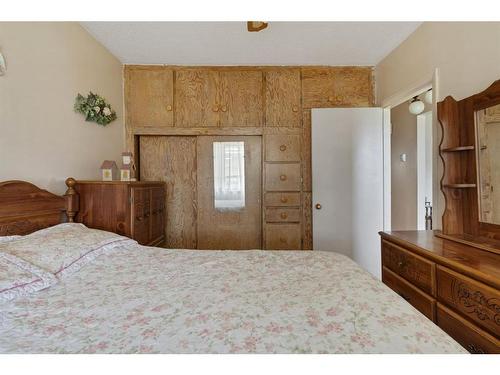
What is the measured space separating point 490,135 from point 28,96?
287cm

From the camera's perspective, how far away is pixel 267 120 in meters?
3.14

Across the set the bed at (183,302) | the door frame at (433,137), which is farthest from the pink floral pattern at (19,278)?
the door frame at (433,137)

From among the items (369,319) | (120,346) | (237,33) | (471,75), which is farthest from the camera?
(237,33)

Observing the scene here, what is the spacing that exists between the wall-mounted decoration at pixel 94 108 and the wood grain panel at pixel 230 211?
0.99 metres

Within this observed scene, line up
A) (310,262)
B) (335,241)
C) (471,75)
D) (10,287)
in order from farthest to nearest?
1. (335,241)
2. (471,75)
3. (310,262)
4. (10,287)

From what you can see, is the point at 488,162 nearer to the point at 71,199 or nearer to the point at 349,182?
the point at 349,182

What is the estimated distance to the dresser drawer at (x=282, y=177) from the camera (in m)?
3.16

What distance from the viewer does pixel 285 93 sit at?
3152 mm

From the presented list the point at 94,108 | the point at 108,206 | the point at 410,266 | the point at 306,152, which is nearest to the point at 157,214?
the point at 108,206

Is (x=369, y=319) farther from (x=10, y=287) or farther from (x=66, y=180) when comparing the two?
(x=66, y=180)

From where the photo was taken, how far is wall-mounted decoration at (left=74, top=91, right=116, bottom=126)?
7.59 ft

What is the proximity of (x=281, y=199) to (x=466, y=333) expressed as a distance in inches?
84.2

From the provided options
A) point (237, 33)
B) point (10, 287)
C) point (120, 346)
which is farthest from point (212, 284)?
point (237, 33)

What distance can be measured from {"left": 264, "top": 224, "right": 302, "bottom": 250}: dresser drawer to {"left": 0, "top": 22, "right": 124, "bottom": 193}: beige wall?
6.32 feet
